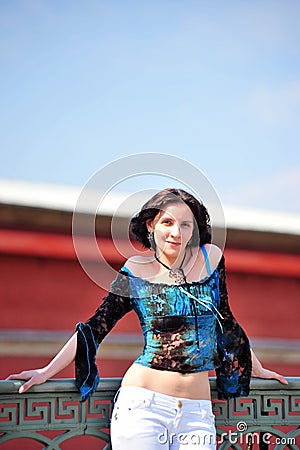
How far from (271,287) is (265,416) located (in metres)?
2.20

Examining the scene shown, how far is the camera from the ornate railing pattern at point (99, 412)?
75.9 inches

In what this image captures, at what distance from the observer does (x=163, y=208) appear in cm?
198

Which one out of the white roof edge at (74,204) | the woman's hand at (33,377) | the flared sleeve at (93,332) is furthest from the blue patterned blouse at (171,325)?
the white roof edge at (74,204)

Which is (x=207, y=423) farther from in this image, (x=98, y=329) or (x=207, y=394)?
(x=98, y=329)

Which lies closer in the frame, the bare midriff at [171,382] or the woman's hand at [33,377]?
the bare midriff at [171,382]

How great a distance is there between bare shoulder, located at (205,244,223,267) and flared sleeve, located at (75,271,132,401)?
0.26 m

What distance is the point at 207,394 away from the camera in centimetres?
188

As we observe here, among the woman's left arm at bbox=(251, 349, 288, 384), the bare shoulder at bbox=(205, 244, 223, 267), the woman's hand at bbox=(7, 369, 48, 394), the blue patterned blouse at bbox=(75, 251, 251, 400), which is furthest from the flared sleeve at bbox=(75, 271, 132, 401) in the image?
the woman's left arm at bbox=(251, 349, 288, 384)

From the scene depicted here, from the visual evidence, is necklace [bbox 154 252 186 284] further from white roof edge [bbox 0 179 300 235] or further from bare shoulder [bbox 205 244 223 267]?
white roof edge [bbox 0 179 300 235]

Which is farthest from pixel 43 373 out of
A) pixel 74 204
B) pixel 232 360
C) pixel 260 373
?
pixel 74 204

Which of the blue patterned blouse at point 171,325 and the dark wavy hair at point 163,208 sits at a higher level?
the dark wavy hair at point 163,208

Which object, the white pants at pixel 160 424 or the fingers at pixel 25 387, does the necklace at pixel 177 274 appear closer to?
the white pants at pixel 160 424

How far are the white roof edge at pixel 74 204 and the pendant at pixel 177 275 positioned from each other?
4.46 feet

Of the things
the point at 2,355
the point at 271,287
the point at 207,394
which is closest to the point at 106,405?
the point at 207,394
